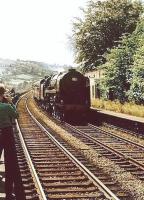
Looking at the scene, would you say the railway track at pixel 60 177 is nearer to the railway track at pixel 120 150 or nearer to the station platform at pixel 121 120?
the railway track at pixel 120 150

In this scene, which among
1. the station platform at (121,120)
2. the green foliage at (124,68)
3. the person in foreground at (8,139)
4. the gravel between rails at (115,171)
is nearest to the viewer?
the person in foreground at (8,139)

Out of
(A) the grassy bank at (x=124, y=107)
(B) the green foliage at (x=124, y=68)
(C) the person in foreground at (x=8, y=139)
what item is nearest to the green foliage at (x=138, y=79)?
(B) the green foliage at (x=124, y=68)

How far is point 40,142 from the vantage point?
18.1 m

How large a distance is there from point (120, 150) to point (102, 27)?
1497 inches

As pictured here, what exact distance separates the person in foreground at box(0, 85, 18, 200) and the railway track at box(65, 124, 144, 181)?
3919 mm

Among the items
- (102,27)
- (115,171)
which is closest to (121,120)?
(115,171)

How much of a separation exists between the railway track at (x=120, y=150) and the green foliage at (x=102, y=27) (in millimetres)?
30581

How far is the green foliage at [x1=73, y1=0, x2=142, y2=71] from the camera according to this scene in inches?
2028

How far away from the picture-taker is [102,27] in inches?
2063

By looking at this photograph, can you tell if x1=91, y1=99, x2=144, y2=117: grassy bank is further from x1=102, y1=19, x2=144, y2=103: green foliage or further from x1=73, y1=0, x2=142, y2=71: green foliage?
x1=73, y1=0, x2=142, y2=71: green foliage

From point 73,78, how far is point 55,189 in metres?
20.2

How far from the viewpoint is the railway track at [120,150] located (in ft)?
41.5

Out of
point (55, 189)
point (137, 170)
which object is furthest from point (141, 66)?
point (55, 189)

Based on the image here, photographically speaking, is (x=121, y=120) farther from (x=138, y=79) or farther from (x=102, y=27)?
(x=102, y=27)
